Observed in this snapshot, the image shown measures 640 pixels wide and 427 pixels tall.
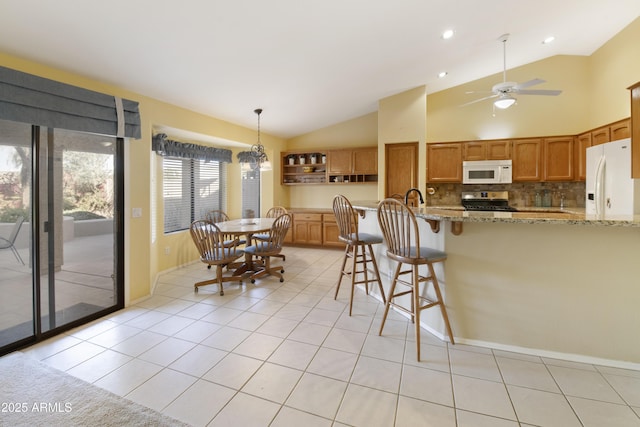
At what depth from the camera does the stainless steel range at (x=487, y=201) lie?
495 cm

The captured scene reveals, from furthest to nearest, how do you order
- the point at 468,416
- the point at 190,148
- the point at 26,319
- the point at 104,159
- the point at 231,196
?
the point at 231,196, the point at 190,148, the point at 104,159, the point at 26,319, the point at 468,416

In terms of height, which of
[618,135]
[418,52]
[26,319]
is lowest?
[26,319]

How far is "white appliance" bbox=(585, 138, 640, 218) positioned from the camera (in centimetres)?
300

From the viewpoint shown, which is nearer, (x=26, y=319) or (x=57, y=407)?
(x=57, y=407)

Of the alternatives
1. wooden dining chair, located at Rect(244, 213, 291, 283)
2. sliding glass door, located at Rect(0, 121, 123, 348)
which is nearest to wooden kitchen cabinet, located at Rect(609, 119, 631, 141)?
wooden dining chair, located at Rect(244, 213, 291, 283)

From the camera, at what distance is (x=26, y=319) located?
2344mm

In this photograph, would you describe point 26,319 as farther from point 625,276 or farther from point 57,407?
point 625,276

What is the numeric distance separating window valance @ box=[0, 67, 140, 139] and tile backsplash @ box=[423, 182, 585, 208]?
465 cm

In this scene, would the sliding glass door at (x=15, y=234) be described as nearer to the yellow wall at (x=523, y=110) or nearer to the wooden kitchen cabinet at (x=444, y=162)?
the wooden kitchen cabinet at (x=444, y=162)

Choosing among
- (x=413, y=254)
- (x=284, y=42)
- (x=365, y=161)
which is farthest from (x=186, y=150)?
(x=413, y=254)

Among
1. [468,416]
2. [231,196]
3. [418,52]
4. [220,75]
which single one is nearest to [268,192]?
[231,196]

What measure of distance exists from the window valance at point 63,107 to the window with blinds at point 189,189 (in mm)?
1617

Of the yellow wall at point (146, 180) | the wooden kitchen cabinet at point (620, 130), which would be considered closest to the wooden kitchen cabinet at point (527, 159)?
the wooden kitchen cabinet at point (620, 130)

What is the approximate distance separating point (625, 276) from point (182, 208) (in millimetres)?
5458
